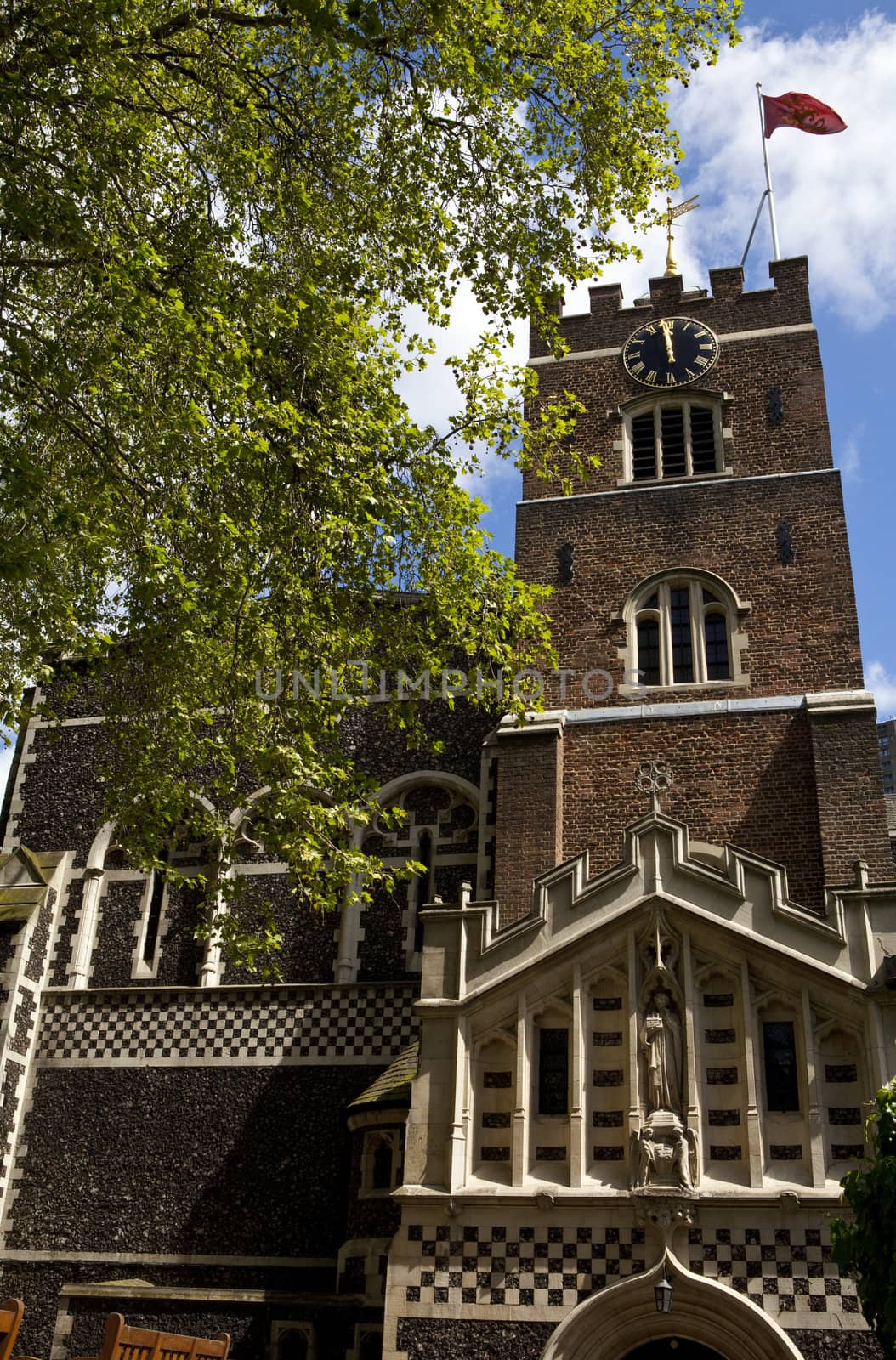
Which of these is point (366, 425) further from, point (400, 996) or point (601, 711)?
point (400, 996)

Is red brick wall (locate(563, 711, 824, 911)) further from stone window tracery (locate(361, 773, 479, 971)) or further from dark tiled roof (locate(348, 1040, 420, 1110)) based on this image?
dark tiled roof (locate(348, 1040, 420, 1110))

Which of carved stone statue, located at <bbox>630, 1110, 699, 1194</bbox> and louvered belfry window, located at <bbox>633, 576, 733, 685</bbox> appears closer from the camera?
carved stone statue, located at <bbox>630, 1110, 699, 1194</bbox>

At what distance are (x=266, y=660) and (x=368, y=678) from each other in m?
1.26

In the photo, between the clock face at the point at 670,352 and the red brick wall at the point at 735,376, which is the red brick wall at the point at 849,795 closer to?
the red brick wall at the point at 735,376

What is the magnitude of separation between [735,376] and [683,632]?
16.5ft

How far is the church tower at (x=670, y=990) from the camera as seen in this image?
13.4 meters

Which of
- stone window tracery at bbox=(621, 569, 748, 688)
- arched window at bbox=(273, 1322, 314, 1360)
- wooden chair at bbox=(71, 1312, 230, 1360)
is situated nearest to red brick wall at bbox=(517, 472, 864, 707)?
stone window tracery at bbox=(621, 569, 748, 688)

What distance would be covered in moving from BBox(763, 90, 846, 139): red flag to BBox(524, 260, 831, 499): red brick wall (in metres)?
2.56

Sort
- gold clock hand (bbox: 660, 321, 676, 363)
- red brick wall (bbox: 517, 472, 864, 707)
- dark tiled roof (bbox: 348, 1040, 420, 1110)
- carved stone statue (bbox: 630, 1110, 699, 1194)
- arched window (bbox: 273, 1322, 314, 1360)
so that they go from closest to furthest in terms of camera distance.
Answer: carved stone statue (bbox: 630, 1110, 699, 1194)
arched window (bbox: 273, 1322, 314, 1360)
dark tiled roof (bbox: 348, 1040, 420, 1110)
red brick wall (bbox: 517, 472, 864, 707)
gold clock hand (bbox: 660, 321, 676, 363)

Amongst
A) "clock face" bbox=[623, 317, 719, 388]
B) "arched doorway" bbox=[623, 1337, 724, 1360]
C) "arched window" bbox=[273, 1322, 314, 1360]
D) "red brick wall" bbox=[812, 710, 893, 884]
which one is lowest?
"arched doorway" bbox=[623, 1337, 724, 1360]

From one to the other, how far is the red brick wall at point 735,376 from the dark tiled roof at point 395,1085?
9.37 meters

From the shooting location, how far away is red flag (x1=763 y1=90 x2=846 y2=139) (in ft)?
76.9

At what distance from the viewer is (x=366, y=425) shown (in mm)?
14297

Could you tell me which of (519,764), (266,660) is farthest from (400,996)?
(266,660)
